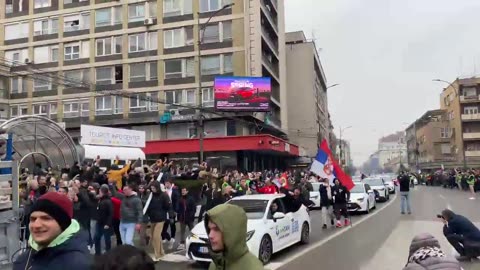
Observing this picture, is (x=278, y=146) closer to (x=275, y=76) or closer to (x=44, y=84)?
(x=275, y=76)

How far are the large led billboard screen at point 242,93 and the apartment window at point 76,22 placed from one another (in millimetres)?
17811

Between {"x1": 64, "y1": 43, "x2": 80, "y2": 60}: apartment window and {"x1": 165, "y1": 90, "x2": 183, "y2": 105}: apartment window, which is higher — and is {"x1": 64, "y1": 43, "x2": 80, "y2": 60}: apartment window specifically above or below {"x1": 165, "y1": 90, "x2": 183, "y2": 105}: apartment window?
above

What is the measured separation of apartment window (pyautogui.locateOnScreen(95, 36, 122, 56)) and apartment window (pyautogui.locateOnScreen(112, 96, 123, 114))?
15.9 ft

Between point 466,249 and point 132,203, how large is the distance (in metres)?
7.10

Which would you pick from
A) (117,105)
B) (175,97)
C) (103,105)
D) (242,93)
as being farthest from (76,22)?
(242,93)

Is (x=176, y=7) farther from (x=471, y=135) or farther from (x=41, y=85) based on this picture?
Answer: (x=471, y=135)

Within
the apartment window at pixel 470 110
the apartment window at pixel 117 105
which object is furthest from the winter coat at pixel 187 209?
the apartment window at pixel 470 110

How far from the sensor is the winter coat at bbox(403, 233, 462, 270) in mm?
4452

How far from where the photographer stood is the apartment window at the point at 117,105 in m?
48.2

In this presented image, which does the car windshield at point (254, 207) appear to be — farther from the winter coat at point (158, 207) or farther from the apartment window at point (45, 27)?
the apartment window at point (45, 27)

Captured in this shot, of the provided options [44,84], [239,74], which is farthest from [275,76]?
[44,84]

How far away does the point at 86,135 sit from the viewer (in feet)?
79.6

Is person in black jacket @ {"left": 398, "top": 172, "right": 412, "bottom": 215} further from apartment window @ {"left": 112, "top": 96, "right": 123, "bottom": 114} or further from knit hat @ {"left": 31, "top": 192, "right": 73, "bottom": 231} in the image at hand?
apartment window @ {"left": 112, "top": 96, "right": 123, "bottom": 114}

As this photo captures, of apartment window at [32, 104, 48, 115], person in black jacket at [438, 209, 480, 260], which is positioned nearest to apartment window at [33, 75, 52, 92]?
apartment window at [32, 104, 48, 115]
